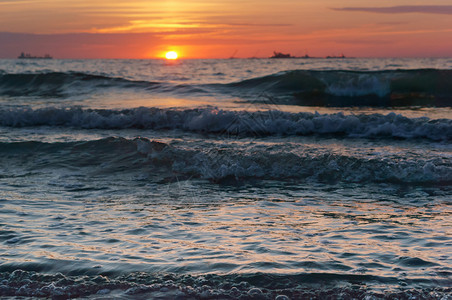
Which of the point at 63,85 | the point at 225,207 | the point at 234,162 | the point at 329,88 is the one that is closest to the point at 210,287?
the point at 225,207

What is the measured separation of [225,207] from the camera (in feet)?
18.7

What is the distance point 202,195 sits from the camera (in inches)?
249

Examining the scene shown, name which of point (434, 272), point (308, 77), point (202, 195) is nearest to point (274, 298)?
point (434, 272)

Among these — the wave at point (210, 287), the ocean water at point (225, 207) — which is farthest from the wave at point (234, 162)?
the wave at point (210, 287)

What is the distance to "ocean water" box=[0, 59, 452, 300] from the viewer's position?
3.60 m

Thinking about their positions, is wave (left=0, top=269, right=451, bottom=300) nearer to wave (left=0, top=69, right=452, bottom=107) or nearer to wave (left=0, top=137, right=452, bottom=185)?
wave (left=0, top=137, right=452, bottom=185)

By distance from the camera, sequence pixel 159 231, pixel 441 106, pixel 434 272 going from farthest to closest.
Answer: pixel 441 106
pixel 159 231
pixel 434 272

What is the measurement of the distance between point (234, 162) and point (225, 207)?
6.79 feet

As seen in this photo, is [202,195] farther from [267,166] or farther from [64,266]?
[64,266]

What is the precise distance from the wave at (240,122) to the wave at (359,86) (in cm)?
650

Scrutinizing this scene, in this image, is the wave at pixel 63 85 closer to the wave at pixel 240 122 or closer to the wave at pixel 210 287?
the wave at pixel 240 122

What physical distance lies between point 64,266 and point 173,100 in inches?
541

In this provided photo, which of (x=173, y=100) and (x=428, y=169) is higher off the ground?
(x=173, y=100)

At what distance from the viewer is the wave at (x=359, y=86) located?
63.6ft
